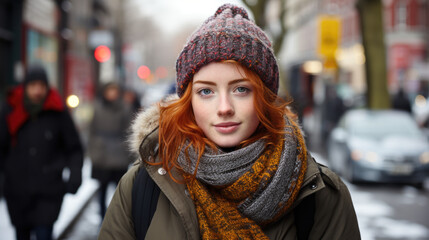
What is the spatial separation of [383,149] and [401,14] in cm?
3513

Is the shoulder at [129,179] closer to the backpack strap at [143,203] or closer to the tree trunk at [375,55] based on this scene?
the backpack strap at [143,203]

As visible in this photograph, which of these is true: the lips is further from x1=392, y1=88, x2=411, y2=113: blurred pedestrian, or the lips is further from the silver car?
x1=392, y1=88, x2=411, y2=113: blurred pedestrian

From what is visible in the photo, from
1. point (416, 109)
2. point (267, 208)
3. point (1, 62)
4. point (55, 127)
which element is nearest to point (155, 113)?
point (267, 208)

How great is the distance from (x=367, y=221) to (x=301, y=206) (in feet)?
19.8

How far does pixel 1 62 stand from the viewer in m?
10.9

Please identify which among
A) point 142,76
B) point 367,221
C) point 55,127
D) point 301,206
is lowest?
point 142,76

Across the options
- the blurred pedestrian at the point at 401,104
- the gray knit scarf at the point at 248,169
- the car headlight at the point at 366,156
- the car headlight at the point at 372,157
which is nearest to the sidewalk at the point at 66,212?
the gray knit scarf at the point at 248,169

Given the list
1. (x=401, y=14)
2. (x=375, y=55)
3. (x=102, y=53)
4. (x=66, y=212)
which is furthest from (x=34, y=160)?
(x=401, y=14)

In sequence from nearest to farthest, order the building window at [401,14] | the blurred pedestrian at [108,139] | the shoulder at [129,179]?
the shoulder at [129,179] → the blurred pedestrian at [108,139] → the building window at [401,14]

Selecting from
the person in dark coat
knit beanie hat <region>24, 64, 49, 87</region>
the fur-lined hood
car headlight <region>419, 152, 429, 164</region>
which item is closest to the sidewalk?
the person in dark coat

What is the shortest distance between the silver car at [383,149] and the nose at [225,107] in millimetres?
Result: 9072

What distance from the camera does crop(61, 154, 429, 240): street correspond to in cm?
695

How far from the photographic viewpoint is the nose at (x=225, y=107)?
6.60 ft

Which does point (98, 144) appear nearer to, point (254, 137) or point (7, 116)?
point (7, 116)
